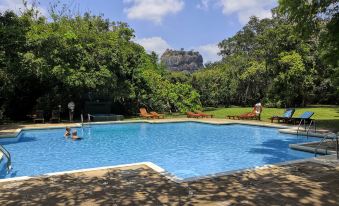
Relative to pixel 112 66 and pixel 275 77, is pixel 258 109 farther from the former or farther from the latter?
pixel 275 77

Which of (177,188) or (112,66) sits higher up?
(112,66)

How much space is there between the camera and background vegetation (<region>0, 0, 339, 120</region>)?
18.8 metres

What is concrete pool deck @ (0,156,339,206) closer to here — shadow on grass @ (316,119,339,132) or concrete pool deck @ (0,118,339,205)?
concrete pool deck @ (0,118,339,205)

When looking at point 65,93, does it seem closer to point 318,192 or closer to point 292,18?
point 292,18

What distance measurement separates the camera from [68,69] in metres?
20.2

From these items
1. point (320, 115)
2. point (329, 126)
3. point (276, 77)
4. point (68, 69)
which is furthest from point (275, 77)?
point (68, 69)

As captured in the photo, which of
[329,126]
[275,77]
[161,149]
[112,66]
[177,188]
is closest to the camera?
[177,188]

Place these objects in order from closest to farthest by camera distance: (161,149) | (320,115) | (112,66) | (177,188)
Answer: (177,188)
(161,149)
(112,66)
(320,115)

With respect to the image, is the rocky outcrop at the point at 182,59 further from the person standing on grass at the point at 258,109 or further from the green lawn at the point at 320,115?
the person standing on grass at the point at 258,109

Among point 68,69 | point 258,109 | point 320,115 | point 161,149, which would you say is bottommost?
point 161,149

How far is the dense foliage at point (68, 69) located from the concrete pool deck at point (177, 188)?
13606mm

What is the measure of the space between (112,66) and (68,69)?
3318 mm

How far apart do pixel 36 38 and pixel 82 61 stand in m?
3.00

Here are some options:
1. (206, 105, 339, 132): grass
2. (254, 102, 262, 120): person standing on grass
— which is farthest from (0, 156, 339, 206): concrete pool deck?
(254, 102, 262, 120): person standing on grass
